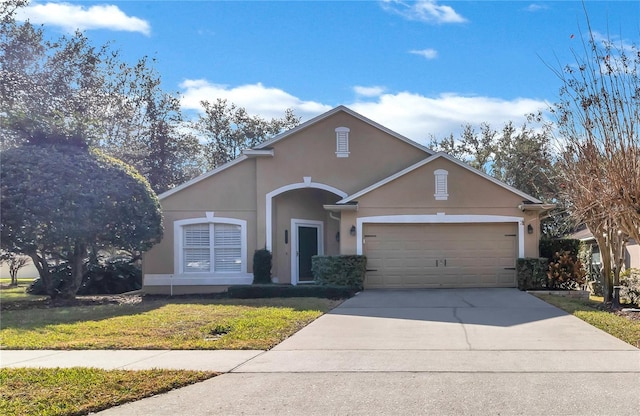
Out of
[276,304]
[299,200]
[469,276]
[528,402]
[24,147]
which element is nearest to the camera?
[528,402]

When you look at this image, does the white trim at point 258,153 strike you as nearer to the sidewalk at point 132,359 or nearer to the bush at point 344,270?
A: the bush at point 344,270

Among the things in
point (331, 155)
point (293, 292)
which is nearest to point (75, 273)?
point (293, 292)

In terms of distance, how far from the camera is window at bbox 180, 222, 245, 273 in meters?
19.0

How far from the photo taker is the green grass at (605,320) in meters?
9.10

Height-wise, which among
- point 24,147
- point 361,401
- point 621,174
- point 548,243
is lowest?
point 361,401

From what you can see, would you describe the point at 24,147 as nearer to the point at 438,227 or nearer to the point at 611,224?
the point at 438,227

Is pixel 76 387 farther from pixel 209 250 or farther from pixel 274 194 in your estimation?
pixel 274 194

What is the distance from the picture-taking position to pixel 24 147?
14570mm

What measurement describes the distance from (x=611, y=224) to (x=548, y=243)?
5.51 metres

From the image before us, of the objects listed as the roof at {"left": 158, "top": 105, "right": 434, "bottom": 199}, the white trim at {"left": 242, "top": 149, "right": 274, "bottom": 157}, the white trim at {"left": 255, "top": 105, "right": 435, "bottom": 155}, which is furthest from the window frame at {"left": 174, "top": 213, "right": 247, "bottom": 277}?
the white trim at {"left": 255, "top": 105, "right": 435, "bottom": 155}

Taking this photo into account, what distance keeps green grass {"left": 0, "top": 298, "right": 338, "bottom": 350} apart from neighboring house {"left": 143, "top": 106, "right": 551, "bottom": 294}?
162 inches

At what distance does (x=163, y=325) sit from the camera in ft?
35.0

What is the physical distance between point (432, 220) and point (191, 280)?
805 centimetres

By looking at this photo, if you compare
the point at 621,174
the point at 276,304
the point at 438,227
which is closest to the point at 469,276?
the point at 438,227
